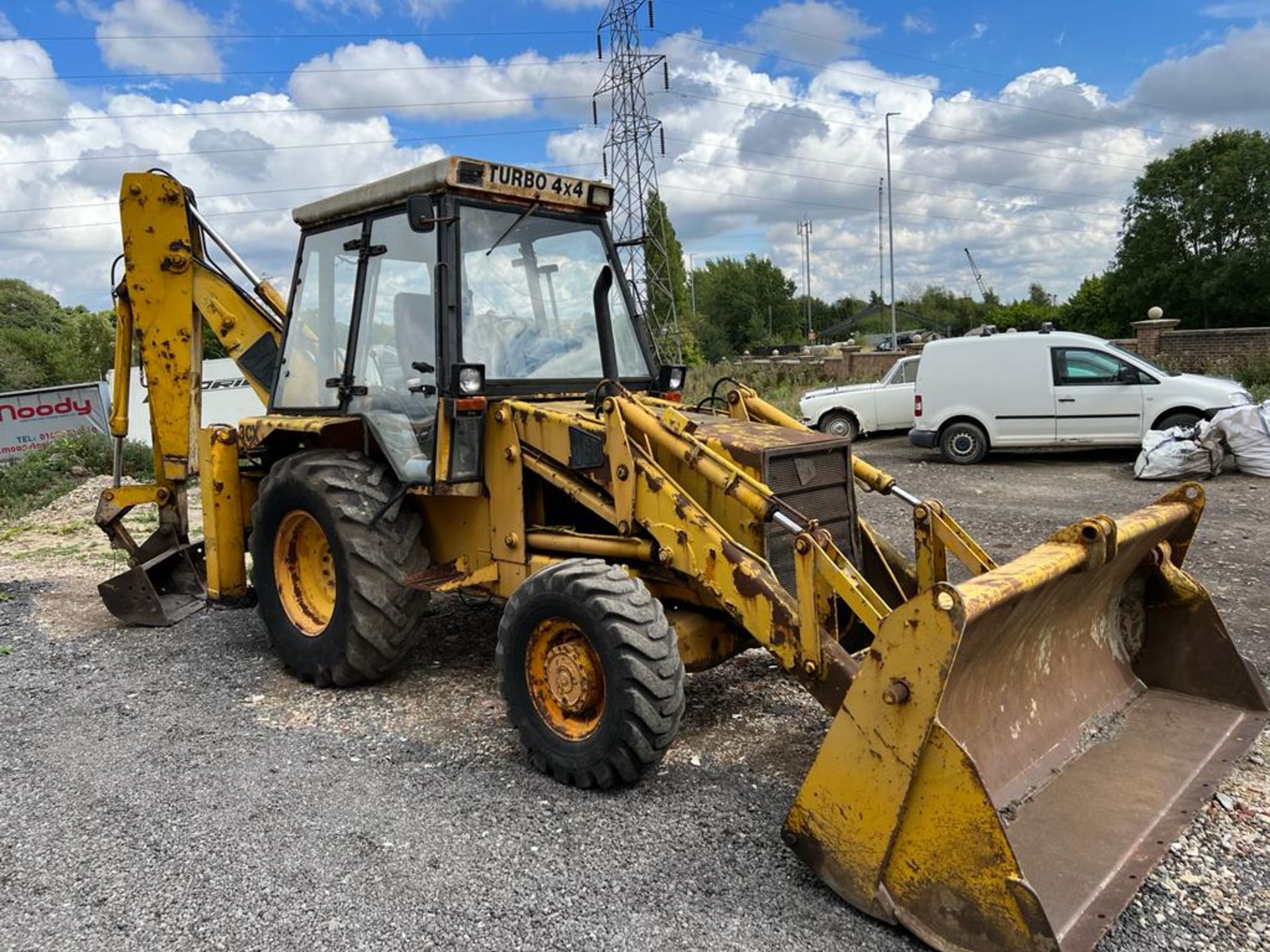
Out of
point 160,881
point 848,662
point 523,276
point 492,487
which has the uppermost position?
point 523,276

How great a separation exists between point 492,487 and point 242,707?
178 cm

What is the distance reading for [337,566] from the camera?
4.98 metres

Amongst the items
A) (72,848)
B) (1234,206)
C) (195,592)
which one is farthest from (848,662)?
(1234,206)

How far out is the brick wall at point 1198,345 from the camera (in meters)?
20.0

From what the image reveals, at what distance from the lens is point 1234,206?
3512 cm

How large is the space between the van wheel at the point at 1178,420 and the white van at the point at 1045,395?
0.04 ft

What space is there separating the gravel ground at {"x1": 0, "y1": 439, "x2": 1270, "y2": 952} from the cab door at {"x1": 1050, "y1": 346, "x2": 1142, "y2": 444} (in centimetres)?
829

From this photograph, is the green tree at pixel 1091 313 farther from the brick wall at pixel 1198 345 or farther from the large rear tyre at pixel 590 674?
→ the large rear tyre at pixel 590 674

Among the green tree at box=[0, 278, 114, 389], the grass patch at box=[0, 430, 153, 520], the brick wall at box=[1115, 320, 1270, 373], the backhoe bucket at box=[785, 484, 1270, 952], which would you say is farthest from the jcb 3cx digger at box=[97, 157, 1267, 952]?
the green tree at box=[0, 278, 114, 389]

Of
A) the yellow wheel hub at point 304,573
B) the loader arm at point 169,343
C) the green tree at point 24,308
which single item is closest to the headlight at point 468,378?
the yellow wheel hub at point 304,573

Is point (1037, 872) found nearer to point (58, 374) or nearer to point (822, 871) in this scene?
point (822, 871)

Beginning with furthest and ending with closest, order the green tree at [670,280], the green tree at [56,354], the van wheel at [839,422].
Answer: the green tree at [56,354]
the green tree at [670,280]
the van wheel at [839,422]

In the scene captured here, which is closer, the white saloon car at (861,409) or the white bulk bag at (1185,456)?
the white bulk bag at (1185,456)

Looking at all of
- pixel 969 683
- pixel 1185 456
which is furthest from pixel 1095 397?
pixel 969 683
